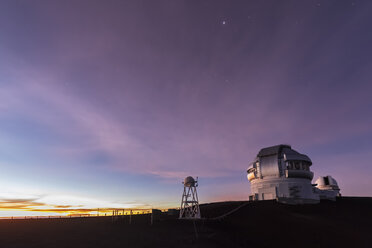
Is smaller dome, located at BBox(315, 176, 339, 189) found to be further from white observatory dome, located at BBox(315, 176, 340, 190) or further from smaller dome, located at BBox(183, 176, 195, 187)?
smaller dome, located at BBox(183, 176, 195, 187)

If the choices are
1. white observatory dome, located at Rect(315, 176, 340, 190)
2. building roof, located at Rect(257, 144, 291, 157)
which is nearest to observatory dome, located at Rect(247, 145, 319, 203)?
building roof, located at Rect(257, 144, 291, 157)

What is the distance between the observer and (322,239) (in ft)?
90.6

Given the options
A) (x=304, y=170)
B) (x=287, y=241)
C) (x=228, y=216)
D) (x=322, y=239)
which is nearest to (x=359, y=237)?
(x=322, y=239)

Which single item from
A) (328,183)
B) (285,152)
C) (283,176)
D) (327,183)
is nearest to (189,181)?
(283,176)

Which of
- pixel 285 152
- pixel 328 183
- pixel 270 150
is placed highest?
pixel 270 150

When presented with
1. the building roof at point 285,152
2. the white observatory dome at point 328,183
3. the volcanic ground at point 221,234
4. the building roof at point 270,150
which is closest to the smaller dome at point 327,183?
the white observatory dome at point 328,183

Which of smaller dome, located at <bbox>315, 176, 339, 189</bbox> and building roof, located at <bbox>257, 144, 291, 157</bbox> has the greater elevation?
building roof, located at <bbox>257, 144, 291, 157</bbox>

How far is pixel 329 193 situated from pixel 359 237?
136 feet

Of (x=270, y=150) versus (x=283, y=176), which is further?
(x=270, y=150)

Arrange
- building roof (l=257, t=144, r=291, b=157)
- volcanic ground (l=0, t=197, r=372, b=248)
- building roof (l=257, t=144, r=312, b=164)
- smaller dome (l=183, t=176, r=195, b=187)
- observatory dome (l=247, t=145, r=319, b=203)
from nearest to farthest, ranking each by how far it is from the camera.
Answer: volcanic ground (l=0, t=197, r=372, b=248) → smaller dome (l=183, t=176, r=195, b=187) → observatory dome (l=247, t=145, r=319, b=203) → building roof (l=257, t=144, r=312, b=164) → building roof (l=257, t=144, r=291, b=157)

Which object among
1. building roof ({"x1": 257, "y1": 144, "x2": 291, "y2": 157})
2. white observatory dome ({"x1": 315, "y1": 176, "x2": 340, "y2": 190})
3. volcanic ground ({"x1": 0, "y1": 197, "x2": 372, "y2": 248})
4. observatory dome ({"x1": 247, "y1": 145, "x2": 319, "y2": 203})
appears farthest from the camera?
white observatory dome ({"x1": 315, "y1": 176, "x2": 340, "y2": 190})

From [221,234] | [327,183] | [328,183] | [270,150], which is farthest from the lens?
[327,183]

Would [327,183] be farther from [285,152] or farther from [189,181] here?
[189,181]

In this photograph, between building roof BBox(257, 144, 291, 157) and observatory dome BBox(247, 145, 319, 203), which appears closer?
observatory dome BBox(247, 145, 319, 203)
